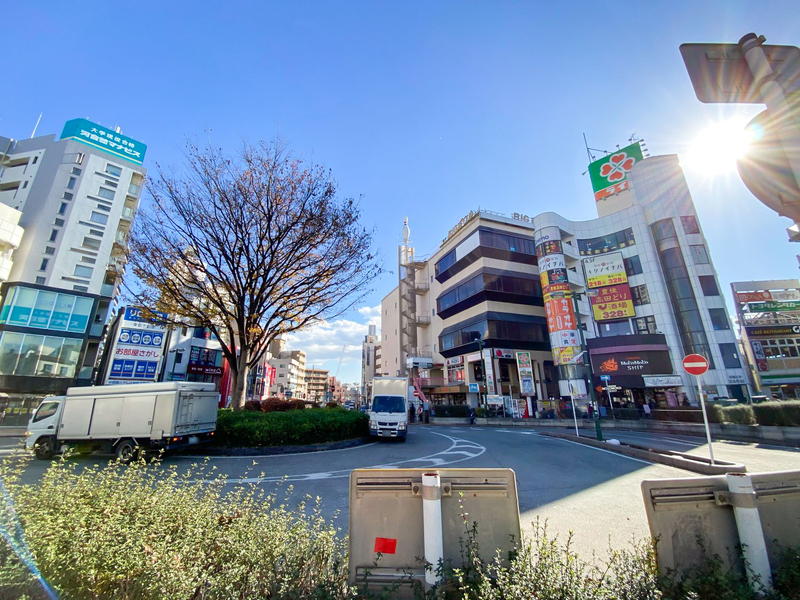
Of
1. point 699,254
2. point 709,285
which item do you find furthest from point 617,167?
point 709,285

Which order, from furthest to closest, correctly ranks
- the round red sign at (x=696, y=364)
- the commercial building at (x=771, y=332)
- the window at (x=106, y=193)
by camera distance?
the commercial building at (x=771, y=332) → the window at (x=106, y=193) → the round red sign at (x=696, y=364)

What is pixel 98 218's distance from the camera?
121 ft

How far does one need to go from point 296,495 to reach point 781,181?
854 centimetres

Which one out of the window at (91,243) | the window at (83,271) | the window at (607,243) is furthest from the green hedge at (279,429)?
the window at (607,243)

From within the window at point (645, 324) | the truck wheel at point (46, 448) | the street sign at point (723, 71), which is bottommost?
the truck wheel at point (46, 448)

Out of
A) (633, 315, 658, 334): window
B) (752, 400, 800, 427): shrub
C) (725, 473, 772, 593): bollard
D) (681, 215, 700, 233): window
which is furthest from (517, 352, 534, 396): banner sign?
(725, 473, 772, 593): bollard

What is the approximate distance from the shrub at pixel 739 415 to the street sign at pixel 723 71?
74.1ft

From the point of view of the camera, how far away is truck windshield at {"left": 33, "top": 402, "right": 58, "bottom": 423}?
11664 millimetres

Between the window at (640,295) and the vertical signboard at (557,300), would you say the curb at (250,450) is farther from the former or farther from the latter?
the window at (640,295)

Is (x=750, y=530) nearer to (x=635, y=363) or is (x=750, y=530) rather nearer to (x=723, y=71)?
(x=723, y=71)

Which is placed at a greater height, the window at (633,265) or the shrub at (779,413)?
the window at (633,265)

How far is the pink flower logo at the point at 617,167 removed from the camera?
39.3m

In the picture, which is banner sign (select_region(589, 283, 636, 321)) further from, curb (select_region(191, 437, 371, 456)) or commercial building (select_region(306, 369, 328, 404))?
commercial building (select_region(306, 369, 328, 404))

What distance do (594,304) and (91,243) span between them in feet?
185
